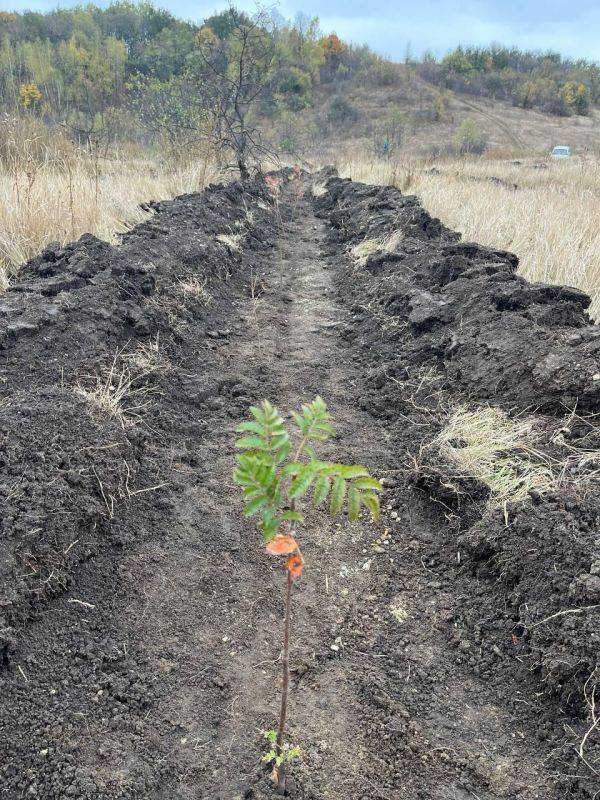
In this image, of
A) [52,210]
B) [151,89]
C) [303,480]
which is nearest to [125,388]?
[303,480]

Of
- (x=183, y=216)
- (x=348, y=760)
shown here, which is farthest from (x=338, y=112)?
(x=348, y=760)

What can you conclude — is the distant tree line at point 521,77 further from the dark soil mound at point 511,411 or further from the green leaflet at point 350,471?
the green leaflet at point 350,471

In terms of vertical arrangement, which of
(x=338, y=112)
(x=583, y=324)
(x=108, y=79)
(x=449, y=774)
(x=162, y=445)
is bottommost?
(x=449, y=774)

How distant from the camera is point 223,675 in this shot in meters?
1.95

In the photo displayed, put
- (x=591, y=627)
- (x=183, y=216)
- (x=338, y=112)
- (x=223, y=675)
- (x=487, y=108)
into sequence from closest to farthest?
1. (x=591, y=627)
2. (x=223, y=675)
3. (x=183, y=216)
4. (x=338, y=112)
5. (x=487, y=108)

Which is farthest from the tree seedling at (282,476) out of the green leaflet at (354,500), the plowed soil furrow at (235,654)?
the plowed soil furrow at (235,654)

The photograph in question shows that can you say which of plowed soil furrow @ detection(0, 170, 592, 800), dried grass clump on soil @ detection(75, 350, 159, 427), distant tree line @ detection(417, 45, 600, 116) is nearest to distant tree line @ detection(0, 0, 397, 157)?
dried grass clump on soil @ detection(75, 350, 159, 427)

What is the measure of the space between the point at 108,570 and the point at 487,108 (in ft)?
178

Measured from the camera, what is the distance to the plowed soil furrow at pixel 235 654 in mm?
1660

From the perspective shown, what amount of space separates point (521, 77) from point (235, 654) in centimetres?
6180

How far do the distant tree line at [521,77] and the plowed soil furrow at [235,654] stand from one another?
55.3 meters

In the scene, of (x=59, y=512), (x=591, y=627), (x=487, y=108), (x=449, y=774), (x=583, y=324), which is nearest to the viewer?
(x=449, y=774)

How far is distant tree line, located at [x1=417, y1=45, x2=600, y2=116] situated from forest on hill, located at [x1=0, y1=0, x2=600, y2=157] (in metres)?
0.10

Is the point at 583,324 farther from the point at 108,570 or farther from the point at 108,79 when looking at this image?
the point at 108,79
